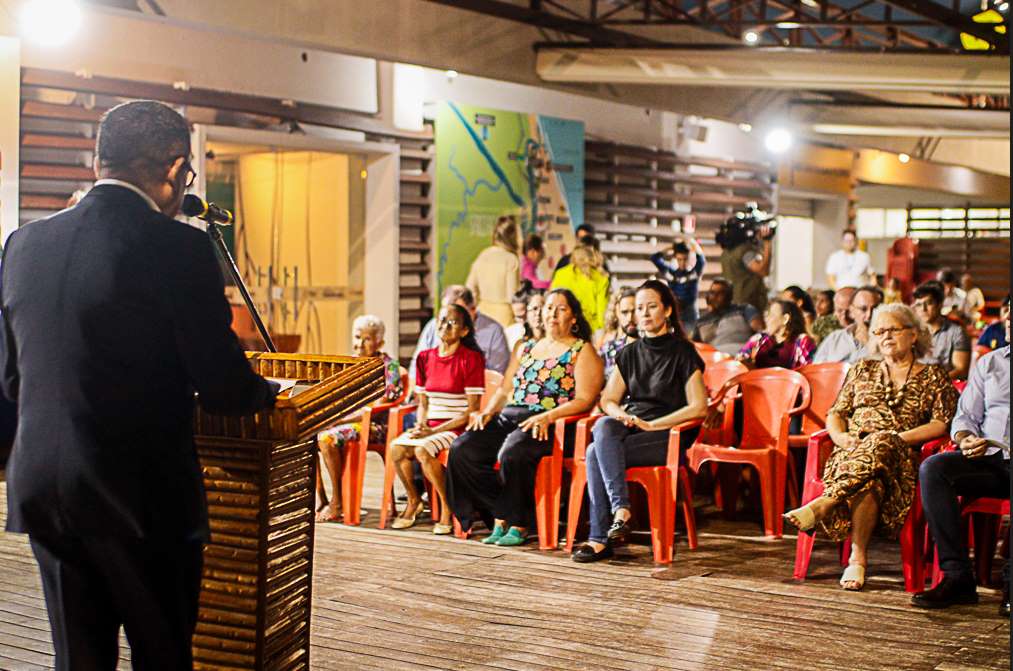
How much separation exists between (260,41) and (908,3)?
4.97 metres

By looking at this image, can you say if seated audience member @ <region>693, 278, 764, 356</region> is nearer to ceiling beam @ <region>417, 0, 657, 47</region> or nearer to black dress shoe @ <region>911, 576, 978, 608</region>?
ceiling beam @ <region>417, 0, 657, 47</region>

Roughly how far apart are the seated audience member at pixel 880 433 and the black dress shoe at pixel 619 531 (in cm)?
83

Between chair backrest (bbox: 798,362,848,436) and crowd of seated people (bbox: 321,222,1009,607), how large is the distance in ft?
1.08

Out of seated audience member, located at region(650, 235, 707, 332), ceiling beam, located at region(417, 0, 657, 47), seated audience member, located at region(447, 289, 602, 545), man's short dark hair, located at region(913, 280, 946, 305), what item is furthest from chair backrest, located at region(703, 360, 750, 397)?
ceiling beam, located at region(417, 0, 657, 47)

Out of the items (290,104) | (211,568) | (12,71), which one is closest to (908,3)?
(290,104)

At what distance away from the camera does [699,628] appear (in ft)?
15.1

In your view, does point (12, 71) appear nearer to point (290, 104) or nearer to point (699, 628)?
point (290, 104)

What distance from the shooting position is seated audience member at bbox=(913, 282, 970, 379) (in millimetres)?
7684

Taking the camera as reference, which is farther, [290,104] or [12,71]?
[290,104]

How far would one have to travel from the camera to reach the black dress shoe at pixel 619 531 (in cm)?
576

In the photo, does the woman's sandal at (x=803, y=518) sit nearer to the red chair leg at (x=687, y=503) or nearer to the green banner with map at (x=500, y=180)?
the red chair leg at (x=687, y=503)

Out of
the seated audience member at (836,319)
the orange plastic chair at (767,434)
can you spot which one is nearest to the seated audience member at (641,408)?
the orange plastic chair at (767,434)

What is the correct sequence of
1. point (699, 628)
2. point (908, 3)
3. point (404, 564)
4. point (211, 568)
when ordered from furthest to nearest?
1. point (908, 3)
2. point (404, 564)
3. point (699, 628)
4. point (211, 568)

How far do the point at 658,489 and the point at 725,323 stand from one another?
9.19 ft
